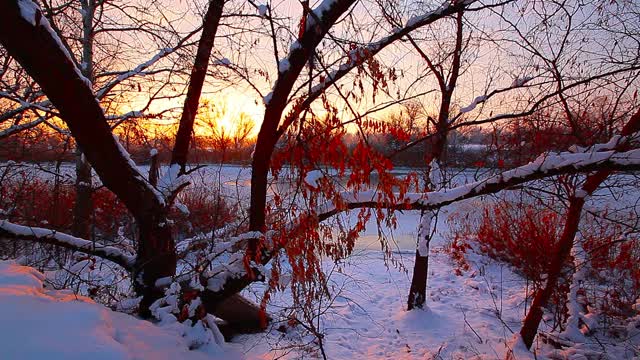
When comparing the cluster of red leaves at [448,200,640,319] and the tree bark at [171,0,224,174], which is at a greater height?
the tree bark at [171,0,224,174]

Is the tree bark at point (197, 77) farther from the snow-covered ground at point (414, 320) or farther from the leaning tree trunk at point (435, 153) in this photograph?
the leaning tree trunk at point (435, 153)

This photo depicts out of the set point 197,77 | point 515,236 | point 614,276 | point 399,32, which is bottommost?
point 614,276

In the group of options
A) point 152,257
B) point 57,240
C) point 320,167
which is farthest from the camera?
point 57,240

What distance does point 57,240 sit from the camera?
3.94m

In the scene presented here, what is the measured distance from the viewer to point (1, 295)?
2336 millimetres

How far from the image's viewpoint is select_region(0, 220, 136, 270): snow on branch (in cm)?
386

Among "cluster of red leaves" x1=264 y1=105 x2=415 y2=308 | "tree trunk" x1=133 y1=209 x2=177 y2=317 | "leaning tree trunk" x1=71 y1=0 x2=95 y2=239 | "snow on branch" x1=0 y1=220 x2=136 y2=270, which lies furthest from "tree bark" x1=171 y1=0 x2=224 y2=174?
"leaning tree trunk" x1=71 y1=0 x2=95 y2=239

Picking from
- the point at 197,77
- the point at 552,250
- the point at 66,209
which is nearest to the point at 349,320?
the point at 552,250

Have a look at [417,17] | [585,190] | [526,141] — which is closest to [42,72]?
[417,17]

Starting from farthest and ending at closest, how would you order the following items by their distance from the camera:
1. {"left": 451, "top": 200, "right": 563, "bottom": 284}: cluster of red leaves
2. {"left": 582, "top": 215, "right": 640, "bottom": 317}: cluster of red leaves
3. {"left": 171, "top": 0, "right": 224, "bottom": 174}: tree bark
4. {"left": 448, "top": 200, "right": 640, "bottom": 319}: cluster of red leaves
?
{"left": 451, "top": 200, "right": 563, "bottom": 284}: cluster of red leaves
{"left": 582, "top": 215, "right": 640, "bottom": 317}: cluster of red leaves
{"left": 448, "top": 200, "right": 640, "bottom": 319}: cluster of red leaves
{"left": 171, "top": 0, "right": 224, "bottom": 174}: tree bark

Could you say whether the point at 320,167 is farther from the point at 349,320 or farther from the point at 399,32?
the point at 349,320

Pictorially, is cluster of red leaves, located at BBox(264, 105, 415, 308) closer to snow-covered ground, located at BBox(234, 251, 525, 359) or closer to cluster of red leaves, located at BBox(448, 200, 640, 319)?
snow-covered ground, located at BBox(234, 251, 525, 359)

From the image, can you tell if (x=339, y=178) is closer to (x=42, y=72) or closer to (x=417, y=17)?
(x=417, y=17)

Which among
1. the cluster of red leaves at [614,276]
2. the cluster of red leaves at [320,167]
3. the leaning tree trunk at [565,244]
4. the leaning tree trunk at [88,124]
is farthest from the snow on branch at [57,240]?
the cluster of red leaves at [614,276]
